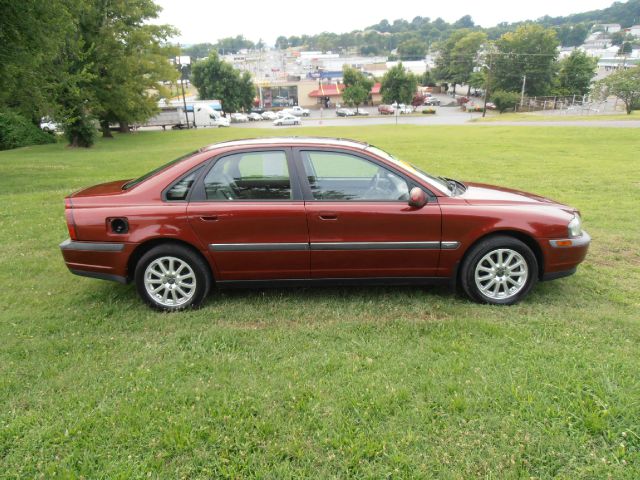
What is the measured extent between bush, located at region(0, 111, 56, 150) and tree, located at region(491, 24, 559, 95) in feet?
227

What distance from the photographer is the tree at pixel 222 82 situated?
7588cm

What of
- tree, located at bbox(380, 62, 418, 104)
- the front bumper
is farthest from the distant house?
the front bumper

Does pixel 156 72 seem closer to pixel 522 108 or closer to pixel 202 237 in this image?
pixel 202 237

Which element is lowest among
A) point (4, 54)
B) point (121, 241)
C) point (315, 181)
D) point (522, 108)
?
point (522, 108)

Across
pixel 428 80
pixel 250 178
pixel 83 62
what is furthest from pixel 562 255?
pixel 428 80

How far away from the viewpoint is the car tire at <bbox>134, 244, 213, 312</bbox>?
4.23 m

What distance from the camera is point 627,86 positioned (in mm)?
47438

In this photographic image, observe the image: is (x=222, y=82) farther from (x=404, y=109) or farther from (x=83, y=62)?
(x=83, y=62)

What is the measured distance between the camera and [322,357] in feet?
11.3

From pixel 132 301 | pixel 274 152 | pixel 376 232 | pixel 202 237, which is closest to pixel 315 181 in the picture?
pixel 274 152

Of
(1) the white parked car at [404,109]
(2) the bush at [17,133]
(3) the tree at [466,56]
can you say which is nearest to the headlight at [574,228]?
(2) the bush at [17,133]

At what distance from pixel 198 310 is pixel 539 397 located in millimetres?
2878

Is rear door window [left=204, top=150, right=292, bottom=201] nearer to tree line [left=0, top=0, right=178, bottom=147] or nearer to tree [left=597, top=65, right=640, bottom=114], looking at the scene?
tree line [left=0, top=0, right=178, bottom=147]

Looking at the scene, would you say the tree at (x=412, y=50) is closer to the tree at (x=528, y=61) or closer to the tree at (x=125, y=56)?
the tree at (x=528, y=61)
